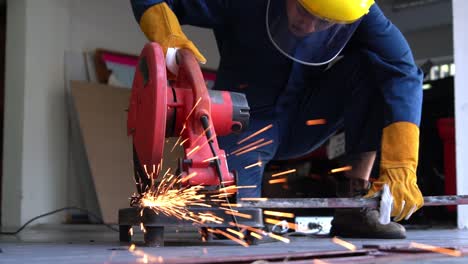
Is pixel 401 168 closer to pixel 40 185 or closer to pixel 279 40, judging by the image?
pixel 279 40

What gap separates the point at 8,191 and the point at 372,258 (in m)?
4.51

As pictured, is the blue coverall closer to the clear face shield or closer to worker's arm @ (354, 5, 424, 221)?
worker's arm @ (354, 5, 424, 221)

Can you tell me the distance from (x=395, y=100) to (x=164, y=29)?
1.02 m

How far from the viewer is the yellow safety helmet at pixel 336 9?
2.45 meters

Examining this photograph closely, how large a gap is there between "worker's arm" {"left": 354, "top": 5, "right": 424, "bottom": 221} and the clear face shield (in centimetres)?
29

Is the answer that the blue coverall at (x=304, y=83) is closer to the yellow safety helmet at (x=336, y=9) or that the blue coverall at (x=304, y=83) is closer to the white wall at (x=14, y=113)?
the yellow safety helmet at (x=336, y=9)

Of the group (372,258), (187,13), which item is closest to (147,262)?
(372,258)

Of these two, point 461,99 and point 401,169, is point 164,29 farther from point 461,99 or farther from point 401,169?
point 461,99

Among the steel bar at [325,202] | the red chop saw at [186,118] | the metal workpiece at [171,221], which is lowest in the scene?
the metal workpiece at [171,221]

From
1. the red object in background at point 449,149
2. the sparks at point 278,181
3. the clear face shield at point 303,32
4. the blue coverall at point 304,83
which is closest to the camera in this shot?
the clear face shield at point 303,32

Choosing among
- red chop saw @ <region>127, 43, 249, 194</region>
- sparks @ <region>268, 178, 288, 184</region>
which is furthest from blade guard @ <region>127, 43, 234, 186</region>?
sparks @ <region>268, 178, 288, 184</region>

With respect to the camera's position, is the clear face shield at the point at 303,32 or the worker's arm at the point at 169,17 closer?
the worker's arm at the point at 169,17

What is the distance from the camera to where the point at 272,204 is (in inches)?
87.2

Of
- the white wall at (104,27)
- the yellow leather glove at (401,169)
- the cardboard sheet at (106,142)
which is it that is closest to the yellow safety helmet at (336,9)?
the yellow leather glove at (401,169)
